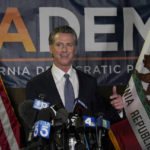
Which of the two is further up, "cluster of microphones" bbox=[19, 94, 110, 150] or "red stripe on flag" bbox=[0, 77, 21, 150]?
"cluster of microphones" bbox=[19, 94, 110, 150]

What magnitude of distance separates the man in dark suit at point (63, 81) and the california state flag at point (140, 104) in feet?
2.95

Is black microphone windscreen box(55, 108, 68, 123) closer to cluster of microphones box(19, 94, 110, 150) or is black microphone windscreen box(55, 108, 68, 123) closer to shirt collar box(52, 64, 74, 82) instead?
cluster of microphones box(19, 94, 110, 150)

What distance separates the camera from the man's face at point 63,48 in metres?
1.93

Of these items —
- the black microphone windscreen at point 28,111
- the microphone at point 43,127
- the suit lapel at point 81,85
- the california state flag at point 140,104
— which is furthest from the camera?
the california state flag at point 140,104

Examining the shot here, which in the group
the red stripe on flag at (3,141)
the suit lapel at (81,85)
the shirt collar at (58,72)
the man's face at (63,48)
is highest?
the man's face at (63,48)

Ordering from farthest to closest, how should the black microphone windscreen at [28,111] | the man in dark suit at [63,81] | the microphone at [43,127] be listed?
the man in dark suit at [63,81], the black microphone windscreen at [28,111], the microphone at [43,127]

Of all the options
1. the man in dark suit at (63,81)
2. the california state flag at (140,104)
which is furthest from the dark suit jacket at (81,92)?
the california state flag at (140,104)

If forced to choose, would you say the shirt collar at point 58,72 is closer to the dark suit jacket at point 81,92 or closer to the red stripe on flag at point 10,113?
the dark suit jacket at point 81,92

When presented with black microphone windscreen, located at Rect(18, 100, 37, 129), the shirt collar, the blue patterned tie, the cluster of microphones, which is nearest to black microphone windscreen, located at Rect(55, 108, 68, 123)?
the cluster of microphones

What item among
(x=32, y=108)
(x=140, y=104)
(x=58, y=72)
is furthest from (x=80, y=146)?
(x=140, y=104)

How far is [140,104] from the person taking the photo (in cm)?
295

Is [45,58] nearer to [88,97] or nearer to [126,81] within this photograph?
[126,81]

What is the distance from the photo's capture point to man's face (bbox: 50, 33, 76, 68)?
193 centimetres

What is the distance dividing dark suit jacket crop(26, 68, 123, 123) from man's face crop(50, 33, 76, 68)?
113 millimetres
